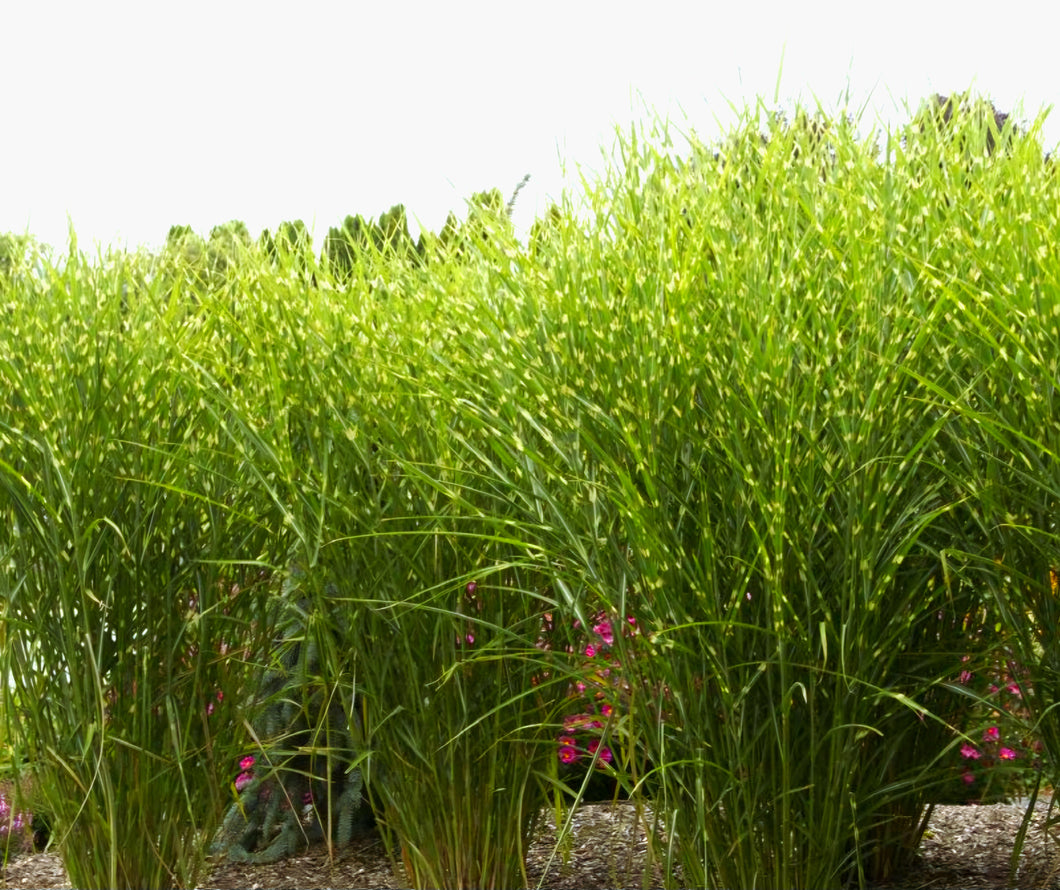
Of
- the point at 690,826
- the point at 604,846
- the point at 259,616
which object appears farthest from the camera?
the point at 604,846

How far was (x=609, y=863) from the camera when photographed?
3.87m

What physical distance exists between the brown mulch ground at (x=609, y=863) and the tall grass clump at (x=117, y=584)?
550 mm

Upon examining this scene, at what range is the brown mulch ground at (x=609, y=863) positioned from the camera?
11.7 ft

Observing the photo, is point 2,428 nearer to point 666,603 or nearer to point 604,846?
point 666,603

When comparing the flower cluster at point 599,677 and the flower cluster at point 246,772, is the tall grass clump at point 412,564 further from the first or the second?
the flower cluster at point 246,772

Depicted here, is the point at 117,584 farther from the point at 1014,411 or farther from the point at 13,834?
the point at 13,834

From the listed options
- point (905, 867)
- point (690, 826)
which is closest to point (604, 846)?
point (905, 867)

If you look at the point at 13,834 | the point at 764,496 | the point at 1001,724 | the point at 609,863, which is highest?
the point at 764,496

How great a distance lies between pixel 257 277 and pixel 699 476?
1559 mm

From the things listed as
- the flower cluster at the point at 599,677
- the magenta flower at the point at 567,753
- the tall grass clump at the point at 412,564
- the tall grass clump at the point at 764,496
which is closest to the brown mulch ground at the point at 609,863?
the magenta flower at the point at 567,753

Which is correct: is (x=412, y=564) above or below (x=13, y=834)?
above

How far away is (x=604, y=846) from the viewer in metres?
4.04

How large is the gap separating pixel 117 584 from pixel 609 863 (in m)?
1.72

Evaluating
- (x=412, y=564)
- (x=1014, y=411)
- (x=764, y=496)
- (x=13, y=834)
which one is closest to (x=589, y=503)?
(x=764, y=496)
